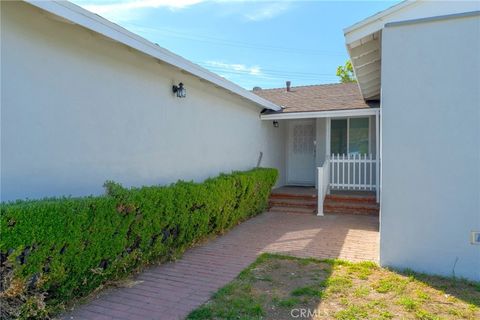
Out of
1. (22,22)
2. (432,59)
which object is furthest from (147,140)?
(432,59)

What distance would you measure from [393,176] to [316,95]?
821 centimetres

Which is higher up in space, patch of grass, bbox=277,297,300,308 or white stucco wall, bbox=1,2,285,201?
white stucco wall, bbox=1,2,285,201

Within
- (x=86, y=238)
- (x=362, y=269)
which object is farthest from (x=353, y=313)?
(x=86, y=238)

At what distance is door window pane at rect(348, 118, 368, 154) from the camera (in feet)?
36.8

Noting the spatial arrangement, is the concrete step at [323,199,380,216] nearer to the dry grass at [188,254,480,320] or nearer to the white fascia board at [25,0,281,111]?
the dry grass at [188,254,480,320]

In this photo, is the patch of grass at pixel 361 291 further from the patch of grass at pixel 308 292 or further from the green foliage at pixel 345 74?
the green foliage at pixel 345 74

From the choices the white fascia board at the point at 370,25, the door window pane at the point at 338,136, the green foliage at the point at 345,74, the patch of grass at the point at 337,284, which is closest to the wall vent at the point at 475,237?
the patch of grass at the point at 337,284

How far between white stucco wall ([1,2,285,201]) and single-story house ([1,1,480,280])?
15 mm

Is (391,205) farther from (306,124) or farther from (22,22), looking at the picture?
(306,124)

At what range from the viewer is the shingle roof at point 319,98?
417 inches

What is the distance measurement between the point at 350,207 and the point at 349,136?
9.56 ft

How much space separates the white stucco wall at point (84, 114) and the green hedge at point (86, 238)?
56 cm

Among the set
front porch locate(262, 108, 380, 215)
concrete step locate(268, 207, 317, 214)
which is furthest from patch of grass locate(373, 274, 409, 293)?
concrete step locate(268, 207, 317, 214)

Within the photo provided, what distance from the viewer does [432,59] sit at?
15.6 ft
